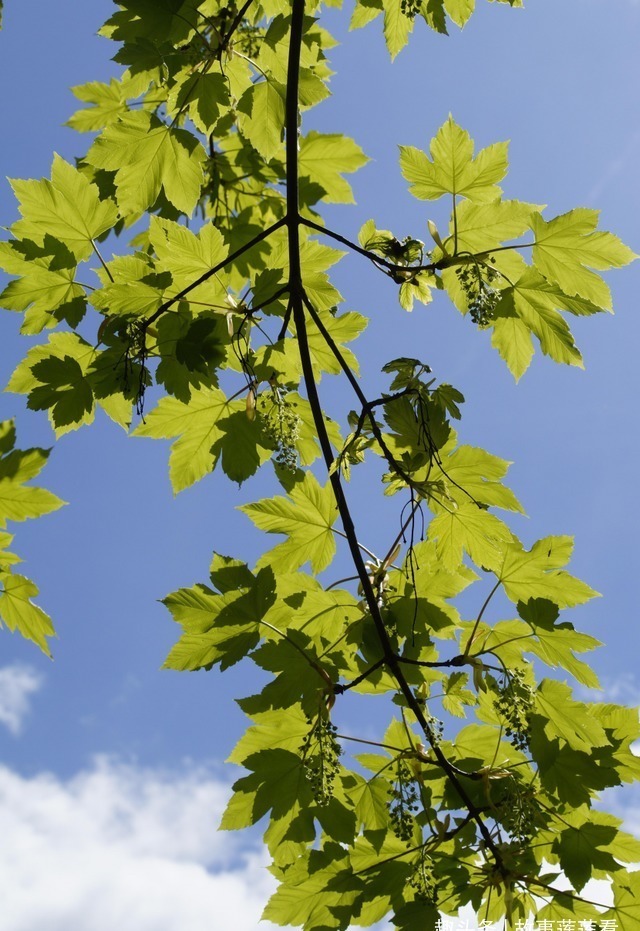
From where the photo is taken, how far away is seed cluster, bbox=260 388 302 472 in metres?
2.66

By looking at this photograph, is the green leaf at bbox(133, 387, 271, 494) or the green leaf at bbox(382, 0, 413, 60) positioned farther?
the green leaf at bbox(382, 0, 413, 60)

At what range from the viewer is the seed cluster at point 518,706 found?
8.04 ft

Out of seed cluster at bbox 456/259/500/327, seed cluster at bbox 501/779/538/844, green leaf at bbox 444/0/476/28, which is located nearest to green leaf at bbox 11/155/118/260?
seed cluster at bbox 456/259/500/327

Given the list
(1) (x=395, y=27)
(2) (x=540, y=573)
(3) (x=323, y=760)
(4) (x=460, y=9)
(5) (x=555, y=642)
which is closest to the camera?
(3) (x=323, y=760)

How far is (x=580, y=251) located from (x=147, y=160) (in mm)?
1675

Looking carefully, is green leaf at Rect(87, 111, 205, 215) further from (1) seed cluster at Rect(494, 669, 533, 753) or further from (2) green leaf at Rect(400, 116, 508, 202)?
(1) seed cluster at Rect(494, 669, 533, 753)

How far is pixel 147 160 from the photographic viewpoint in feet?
9.68

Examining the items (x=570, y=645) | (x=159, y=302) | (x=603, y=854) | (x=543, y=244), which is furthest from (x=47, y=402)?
(x=603, y=854)

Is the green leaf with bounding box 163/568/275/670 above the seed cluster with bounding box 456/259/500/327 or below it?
below

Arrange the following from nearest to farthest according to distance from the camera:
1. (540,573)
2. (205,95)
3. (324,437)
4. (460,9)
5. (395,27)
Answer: (324,437) < (540,573) < (205,95) < (460,9) < (395,27)

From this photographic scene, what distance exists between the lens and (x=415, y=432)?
244 cm

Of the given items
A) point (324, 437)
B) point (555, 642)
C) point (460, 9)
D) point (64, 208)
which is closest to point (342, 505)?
point (324, 437)

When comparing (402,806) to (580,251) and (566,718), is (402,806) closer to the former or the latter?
(566,718)

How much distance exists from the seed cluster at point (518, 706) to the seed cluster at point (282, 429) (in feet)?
3.44
